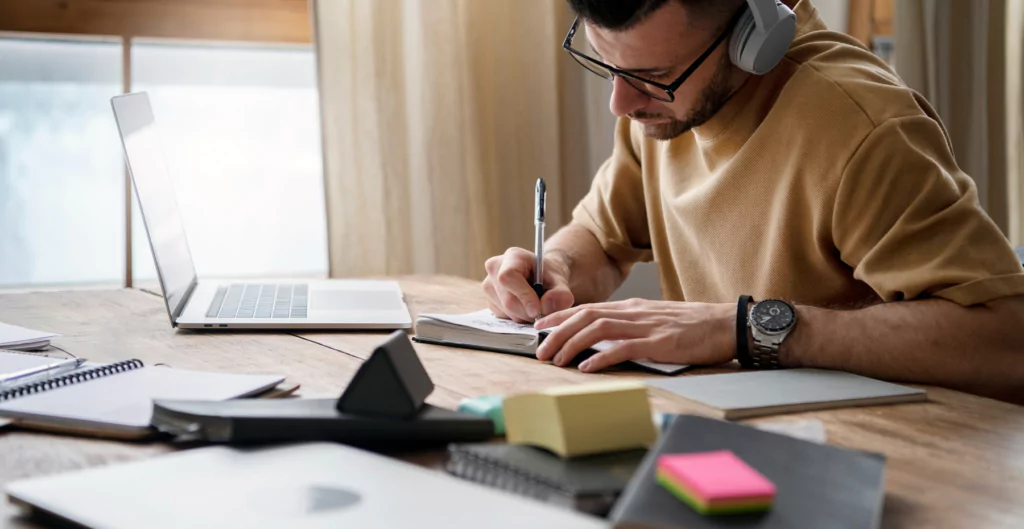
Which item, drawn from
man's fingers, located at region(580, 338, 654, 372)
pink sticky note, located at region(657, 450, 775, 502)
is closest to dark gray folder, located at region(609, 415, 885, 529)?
pink sticky note, located at region(657, 450, 775, 502)

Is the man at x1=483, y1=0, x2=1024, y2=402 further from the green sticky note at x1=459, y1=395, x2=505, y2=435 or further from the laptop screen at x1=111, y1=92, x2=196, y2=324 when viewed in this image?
the laptop screen at x1=111, y1=92, x2=196, y2=324

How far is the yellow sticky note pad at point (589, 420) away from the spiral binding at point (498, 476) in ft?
0.12

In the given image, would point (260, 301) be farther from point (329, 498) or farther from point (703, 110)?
point (329, 498)

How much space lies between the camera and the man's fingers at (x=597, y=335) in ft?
3.66

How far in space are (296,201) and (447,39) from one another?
58cm

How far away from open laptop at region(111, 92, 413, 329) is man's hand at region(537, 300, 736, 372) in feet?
1.04

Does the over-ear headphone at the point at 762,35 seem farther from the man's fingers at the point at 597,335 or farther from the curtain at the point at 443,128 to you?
the curtain at the point at 443,128

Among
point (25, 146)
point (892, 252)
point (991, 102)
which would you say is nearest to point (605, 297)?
point (892, 252)

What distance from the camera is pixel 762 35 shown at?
126 cm

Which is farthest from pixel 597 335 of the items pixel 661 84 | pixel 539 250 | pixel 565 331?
pixel 661 84

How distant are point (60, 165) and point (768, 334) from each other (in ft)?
6.29

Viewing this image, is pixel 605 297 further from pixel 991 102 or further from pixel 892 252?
pixel 991 102

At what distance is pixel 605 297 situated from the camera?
1747 mm

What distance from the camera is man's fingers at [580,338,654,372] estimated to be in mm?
1084
